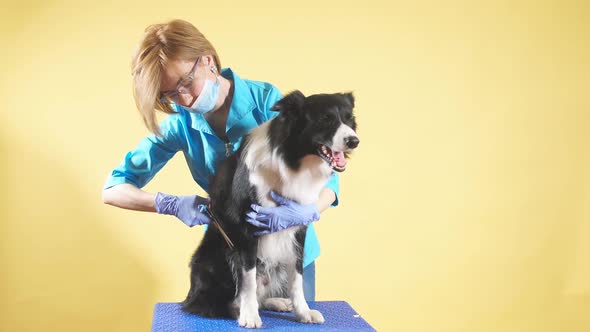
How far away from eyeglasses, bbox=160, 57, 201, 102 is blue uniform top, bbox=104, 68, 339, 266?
13 cm

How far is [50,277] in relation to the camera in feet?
11.7

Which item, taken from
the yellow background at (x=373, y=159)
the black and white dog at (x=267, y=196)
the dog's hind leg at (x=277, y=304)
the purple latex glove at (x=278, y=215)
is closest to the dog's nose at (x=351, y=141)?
the black and white dog at (x=267, y=196)

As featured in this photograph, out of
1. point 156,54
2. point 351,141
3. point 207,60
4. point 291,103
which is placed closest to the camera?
point 351,141

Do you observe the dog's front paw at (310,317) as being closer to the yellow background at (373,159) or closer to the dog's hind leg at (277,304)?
the dog's hind leg at (277,304)

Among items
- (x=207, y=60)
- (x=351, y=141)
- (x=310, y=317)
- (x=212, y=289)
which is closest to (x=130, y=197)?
(x=212, y=289)

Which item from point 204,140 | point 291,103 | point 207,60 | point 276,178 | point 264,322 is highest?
point 207,60

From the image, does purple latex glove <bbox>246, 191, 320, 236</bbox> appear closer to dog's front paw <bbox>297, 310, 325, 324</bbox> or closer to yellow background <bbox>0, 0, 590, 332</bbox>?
dog's front paw <bbox>297, 310, 325, 324</bbox>

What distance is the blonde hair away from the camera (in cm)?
220

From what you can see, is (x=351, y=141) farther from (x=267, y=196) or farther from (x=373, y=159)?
(x=373, y=159)

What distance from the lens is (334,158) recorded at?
2.04 meters

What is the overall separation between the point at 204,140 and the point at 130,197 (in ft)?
1.20

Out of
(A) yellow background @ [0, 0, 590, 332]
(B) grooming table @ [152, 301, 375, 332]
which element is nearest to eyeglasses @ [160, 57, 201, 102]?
(B) grooming table @ [152, 301, 375, 332]

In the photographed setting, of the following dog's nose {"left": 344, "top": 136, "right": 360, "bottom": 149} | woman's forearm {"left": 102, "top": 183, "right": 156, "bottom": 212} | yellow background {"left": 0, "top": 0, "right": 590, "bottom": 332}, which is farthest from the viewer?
yellow background {"left": 0, "top": 0, "right": 590, "bottom": 332}

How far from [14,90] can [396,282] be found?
2396 millimetres
